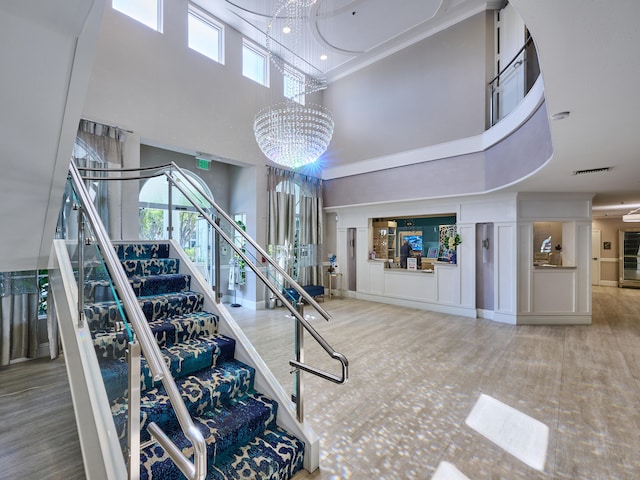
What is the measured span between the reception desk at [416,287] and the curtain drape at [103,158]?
588 cm

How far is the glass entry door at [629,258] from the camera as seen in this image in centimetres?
994

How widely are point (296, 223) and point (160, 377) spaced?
6881mm

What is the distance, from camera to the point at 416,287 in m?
7.23

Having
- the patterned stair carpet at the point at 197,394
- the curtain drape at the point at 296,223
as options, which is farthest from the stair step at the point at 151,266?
the curtain drape at the point at 296,223

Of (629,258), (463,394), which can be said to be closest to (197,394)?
(463,394)

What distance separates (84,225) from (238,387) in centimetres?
163

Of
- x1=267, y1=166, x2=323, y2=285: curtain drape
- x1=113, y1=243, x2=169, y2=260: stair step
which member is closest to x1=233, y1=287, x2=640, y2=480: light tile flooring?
x1=113, y1=243, x2=169, y2=260: stair step

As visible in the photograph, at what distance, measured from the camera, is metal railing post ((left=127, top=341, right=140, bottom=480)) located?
1303 millimetres

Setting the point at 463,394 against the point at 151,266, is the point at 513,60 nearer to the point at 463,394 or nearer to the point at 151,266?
the point at 463,394

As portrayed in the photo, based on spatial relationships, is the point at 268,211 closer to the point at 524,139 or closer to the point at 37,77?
the point at 524,139

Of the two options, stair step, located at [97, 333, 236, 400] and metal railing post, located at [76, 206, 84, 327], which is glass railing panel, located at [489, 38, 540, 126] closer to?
stair step, located at [97, 333, 236, 400]

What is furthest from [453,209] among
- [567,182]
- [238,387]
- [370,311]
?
[238,387]

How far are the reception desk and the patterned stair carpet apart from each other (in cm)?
556

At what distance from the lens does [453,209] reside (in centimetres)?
668
